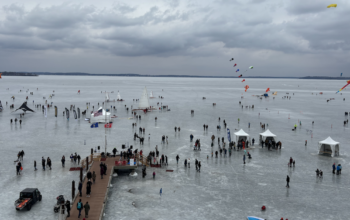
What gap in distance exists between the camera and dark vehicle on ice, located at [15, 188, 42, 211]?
1628 cm

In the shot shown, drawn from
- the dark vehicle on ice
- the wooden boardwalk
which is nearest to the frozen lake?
the dark vehicle on ice

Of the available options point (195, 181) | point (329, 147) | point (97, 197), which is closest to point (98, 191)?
point (97, 197)

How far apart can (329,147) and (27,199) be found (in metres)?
27.9

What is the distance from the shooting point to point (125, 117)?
52.8 metres

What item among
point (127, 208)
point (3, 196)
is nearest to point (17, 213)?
point (3, 196)

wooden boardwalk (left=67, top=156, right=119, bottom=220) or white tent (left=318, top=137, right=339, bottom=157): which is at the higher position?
white tent (left=318, top=137, right=339, bottom=157)

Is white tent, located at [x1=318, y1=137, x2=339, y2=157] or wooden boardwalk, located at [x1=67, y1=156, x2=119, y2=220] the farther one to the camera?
white tent, located at [x1=318, y1=137, x2=339, y2=157]

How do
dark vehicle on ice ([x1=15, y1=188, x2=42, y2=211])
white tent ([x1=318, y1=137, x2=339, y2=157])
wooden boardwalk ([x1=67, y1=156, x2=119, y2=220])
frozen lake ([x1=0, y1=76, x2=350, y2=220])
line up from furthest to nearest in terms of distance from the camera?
white tent ([x1=318, y1=137, x2=339, y2=157]) < frozen lake ([x1=0, y1=76, x2=350, y2=220]) < dark vehicle on ice ([x1=15, y1=188, x2=42, y2=211]) < wooden boardwalk ([x1=67, y1=156, x2=119, y2=220])

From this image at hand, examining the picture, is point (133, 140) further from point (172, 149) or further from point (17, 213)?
point (17, 213)

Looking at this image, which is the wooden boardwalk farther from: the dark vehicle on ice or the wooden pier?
the dark vehicle on ice

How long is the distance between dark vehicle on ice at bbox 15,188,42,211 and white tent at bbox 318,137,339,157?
2647 cm

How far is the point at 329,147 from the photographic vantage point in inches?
1173

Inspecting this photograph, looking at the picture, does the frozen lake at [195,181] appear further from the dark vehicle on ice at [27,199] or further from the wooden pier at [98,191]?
the wooden pier at [98,191]

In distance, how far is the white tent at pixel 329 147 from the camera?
95.5 feet
